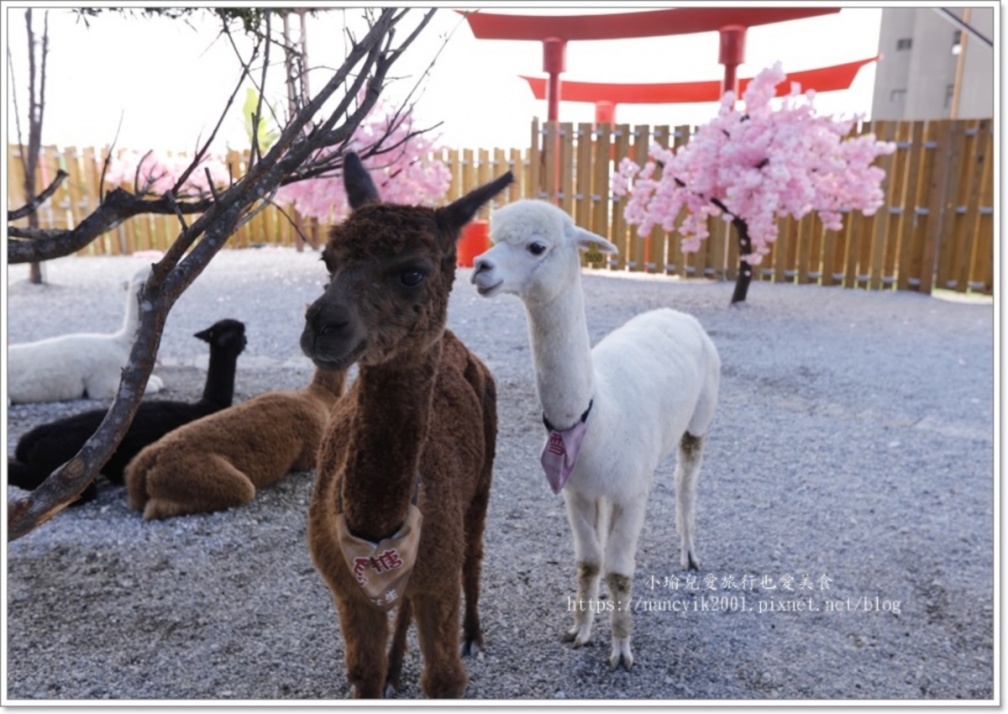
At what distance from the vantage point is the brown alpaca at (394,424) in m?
1.14

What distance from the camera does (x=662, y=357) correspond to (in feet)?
7.03

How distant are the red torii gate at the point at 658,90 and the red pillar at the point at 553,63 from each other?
0.56 feet

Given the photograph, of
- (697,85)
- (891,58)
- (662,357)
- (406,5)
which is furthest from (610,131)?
(406,5)

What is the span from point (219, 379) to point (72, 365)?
1202mm

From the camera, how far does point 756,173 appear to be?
541 centimetres

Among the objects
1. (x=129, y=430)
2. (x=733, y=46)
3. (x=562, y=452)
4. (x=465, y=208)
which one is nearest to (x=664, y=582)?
(x=562, y=452)

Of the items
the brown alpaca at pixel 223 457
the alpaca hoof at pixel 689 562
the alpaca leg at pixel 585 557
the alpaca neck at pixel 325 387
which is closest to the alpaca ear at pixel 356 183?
the alpaca leg at pixel 585 557

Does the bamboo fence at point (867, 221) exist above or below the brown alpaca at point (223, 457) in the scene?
above

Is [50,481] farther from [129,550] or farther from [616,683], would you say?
[129,550]

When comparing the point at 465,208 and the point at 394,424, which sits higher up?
the point at 465,208

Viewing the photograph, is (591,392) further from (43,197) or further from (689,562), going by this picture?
(43,197)

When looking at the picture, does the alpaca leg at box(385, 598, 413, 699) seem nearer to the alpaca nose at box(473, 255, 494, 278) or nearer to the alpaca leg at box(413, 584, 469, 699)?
the alpaca leg at box(413, 584, 469, 699)

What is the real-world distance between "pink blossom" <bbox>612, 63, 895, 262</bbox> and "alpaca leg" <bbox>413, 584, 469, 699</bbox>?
456 centimetres

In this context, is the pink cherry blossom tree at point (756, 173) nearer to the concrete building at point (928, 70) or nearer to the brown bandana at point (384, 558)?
the concrete building at point (928, 70)
